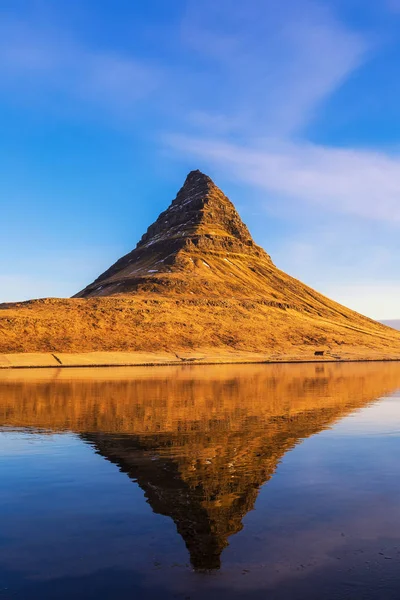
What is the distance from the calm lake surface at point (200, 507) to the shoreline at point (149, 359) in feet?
177

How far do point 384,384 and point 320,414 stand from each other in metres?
22.8

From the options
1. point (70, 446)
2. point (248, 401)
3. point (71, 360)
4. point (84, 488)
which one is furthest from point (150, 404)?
point (71, 360)

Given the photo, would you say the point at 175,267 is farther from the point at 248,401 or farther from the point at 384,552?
the point at 384,552

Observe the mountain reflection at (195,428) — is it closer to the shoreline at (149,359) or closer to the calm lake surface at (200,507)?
the calm lake surface at (200,507)

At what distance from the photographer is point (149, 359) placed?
90.9m

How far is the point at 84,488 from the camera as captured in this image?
46.6ft

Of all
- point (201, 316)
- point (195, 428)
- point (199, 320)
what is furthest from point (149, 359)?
point (195, 428)

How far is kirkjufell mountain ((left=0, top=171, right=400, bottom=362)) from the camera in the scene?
336ft

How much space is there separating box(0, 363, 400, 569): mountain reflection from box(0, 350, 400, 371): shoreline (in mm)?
32075

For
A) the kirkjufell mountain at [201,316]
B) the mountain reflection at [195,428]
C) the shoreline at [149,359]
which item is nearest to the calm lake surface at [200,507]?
the mountain reflection at [195,428]

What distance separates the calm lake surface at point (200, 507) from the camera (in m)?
8.60

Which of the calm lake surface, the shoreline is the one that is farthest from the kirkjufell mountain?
the calm lake surface

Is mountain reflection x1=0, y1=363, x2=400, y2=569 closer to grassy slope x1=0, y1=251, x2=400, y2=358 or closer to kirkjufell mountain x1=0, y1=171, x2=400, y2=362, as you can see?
kirkjufell mountain x1=0, y1=171, x2=400, y2=362

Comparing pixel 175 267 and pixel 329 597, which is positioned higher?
pixel 175 267
